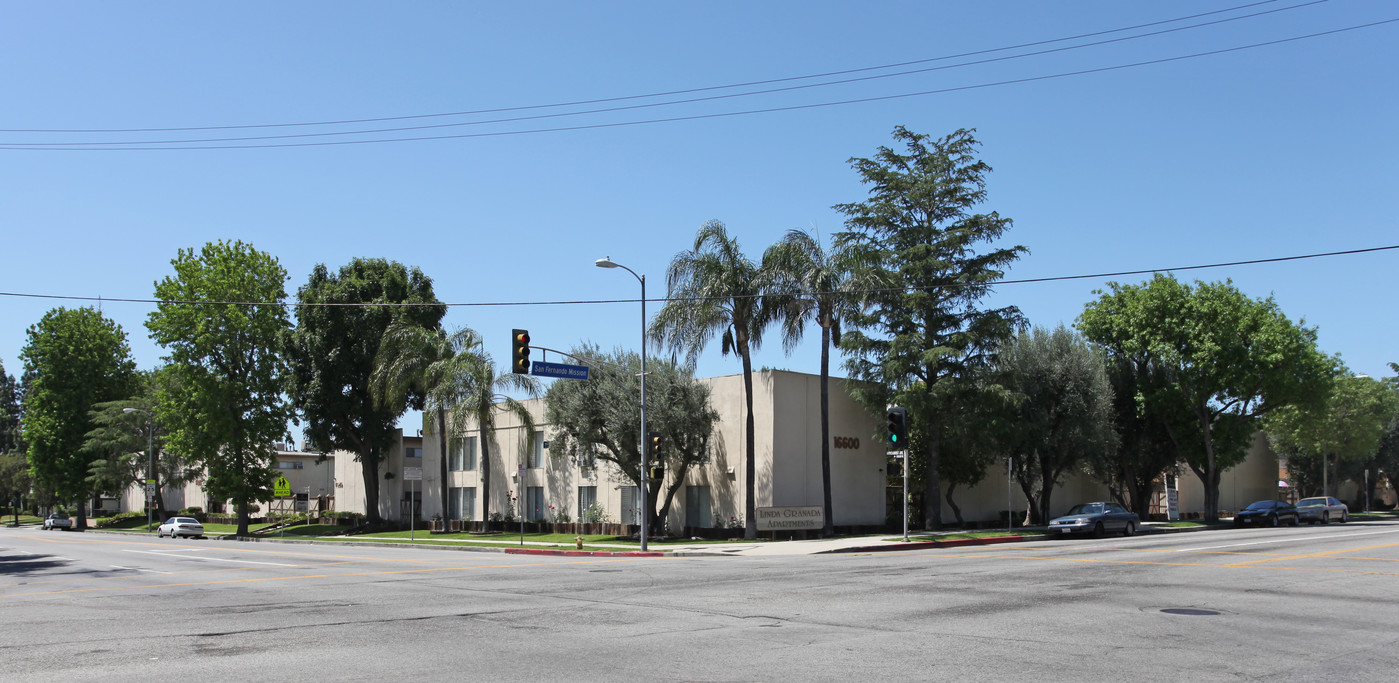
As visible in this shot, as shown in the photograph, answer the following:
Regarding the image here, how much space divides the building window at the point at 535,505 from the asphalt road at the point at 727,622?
2370 centimetres

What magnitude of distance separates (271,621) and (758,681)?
736 cm

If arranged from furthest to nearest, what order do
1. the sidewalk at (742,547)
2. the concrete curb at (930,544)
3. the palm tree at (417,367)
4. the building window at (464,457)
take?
1. the building window at (464,457)
2. the palm tree at (417,367)
3. the concrete curb at (930,544)
4. the sidewalk at (742,547)

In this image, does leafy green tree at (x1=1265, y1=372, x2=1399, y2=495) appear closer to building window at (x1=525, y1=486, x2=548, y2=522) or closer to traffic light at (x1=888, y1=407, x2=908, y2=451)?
traffic light at (x1=888, y1=407, x2=908, y2=451)

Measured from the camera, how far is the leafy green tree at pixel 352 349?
52.3 metres

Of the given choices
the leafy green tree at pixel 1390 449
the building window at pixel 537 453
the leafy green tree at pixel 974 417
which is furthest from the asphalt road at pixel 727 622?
the leafy green tree at pixel 1390 449

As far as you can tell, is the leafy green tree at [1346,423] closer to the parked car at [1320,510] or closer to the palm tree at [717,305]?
the parked car at [1320,510]

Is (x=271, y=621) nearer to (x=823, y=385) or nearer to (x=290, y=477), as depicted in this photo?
(x=823, y=385)

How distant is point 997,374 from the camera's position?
3916 centimetres

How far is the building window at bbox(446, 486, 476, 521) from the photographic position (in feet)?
168

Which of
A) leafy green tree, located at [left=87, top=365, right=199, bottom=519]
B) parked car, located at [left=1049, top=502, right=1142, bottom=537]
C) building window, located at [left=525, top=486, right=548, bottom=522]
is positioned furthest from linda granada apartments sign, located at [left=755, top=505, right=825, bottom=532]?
leafy green tree, located at [left=87, top=365, right=199, bottom=519]

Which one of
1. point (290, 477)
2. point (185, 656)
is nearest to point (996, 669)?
point (185, 656)

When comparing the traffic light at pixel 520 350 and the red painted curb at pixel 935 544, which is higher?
the traffic light at pixel 520 350

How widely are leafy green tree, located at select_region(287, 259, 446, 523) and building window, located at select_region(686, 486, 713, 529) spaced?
64.7 ft

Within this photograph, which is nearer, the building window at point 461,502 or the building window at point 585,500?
the building window at point 585,500
